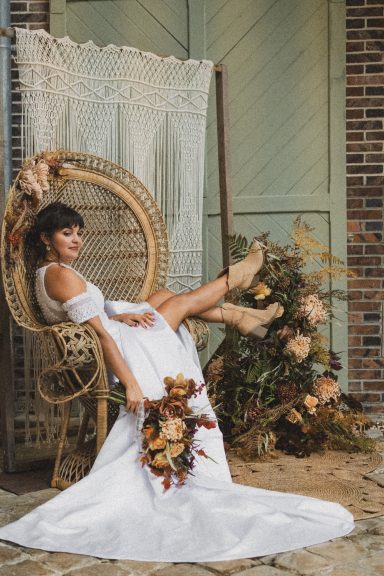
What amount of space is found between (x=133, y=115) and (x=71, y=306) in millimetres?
1349

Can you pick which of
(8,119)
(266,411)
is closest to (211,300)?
(266,411)

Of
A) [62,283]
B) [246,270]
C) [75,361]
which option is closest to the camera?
[75,361]

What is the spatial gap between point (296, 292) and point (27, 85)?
1.74m

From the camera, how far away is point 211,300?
4.17 meters

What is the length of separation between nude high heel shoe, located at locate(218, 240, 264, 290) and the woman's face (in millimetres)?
776

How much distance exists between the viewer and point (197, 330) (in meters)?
4.21

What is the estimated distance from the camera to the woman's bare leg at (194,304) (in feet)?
13.3


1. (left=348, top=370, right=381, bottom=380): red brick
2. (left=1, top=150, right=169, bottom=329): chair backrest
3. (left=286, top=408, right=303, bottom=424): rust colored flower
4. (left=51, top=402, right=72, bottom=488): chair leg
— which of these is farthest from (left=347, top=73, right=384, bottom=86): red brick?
(left=51, top=402, right=72, bottom=488): chair leg

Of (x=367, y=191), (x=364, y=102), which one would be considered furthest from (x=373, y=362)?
(x=364, y=102)

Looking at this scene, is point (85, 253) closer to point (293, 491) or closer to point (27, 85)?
point (27, 85)

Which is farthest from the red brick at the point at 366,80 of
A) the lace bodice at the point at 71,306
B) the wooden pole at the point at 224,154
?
the lace bodice at the point at 71,306

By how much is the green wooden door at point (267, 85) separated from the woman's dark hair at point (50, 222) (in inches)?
63.7

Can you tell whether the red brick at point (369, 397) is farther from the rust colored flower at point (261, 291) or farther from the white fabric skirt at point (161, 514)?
the white fabric skirt at point (161, 514)

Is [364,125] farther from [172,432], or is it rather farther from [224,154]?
[172,432]
